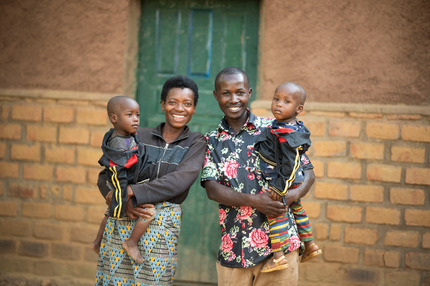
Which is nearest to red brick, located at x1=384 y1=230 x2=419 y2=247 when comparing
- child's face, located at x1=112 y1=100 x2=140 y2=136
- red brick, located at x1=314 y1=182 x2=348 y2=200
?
red brick, located at x1=314 y1=182 x2=348 y2=200

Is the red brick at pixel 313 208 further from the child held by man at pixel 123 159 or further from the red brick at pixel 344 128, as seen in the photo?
the child held by man at pixel 123 159

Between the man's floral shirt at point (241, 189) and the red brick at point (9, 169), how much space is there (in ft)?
7.82

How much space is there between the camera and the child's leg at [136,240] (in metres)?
2.53

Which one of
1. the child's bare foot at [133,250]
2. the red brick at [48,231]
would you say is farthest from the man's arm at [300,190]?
the red brick at [48,231]

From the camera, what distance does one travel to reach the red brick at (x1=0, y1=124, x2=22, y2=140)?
13.9 ft

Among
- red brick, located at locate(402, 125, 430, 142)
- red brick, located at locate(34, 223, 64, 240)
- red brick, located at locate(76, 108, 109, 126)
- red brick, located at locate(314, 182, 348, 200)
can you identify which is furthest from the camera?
red brick, located at locate(34, 223, 64, 240)

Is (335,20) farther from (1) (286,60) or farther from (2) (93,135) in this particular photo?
(2) (93,135)

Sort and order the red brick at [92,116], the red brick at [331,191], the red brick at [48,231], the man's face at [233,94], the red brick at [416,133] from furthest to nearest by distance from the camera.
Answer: the red brick at [48,231]
the red brick at [92,116]
the red brick at [331,191]
the red brick at [416,133]
the man's face at [233,94]

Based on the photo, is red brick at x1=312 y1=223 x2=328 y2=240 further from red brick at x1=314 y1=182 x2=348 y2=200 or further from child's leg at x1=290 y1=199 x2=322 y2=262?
child's leg at x1=290 y1=199 x2=322 y2=262

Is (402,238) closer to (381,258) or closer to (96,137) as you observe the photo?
(381,258)

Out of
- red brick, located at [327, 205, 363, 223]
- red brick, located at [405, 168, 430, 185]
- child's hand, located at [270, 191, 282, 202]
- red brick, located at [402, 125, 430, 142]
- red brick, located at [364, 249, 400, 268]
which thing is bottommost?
red brick, located at [364, 249, 400, 268]

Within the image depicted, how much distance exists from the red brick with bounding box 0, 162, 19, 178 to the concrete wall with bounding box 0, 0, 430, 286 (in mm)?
13

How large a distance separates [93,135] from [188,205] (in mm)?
1091

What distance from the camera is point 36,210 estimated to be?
13.9 ft
